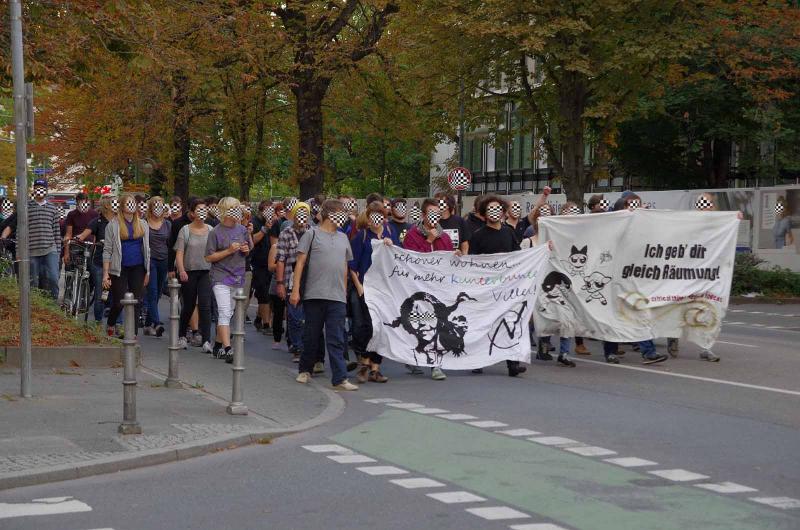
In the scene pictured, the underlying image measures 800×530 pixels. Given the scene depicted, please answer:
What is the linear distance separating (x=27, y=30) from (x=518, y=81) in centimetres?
2455

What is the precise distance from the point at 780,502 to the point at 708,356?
8.17 m

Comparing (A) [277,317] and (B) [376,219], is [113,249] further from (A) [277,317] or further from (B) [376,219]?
(B) [376,219]

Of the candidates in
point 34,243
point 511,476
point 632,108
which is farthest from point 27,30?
point 632,108

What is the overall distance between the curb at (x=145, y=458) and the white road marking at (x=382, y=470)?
48.1 inches

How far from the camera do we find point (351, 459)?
8.77 meters

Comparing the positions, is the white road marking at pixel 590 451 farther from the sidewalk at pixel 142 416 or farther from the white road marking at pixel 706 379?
the white road marking at pixel 706 379

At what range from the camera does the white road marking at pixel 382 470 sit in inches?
324

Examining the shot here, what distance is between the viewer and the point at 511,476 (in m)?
8.13

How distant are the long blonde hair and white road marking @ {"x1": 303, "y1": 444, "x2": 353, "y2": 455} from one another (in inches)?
300

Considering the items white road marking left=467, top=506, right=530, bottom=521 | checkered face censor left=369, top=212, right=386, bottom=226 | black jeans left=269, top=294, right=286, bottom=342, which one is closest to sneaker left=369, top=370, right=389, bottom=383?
checkered face censor left=369, top=212, right=386, bottom=226

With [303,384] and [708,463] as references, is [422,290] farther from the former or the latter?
[708,463]

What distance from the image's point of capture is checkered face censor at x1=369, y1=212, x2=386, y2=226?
44.8ft

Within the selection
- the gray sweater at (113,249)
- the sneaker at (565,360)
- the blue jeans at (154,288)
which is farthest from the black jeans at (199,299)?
the sneaker at (565,360)

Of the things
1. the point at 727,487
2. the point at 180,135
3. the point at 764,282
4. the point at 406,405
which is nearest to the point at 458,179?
the point at 180,135
